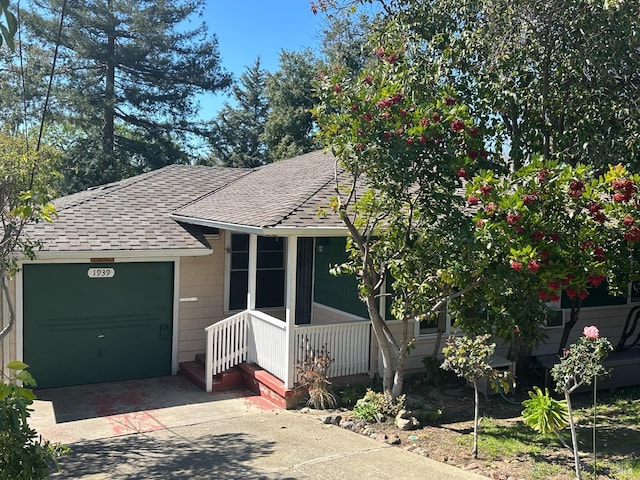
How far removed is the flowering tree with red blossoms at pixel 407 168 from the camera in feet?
22.2

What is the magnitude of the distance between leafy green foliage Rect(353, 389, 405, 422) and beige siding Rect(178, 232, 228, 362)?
3.79 m

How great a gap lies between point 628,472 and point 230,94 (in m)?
31.2

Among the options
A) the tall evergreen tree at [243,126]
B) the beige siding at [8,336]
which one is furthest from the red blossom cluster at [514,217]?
the tall evergreen tree at [243,126]

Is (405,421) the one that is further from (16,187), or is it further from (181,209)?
(181,209)

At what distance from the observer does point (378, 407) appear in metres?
7.71

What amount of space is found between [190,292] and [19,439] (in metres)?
7.04

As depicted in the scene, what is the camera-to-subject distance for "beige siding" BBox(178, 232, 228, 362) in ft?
33.9

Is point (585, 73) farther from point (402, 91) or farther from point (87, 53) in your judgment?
point (87, 53)

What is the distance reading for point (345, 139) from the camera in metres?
7.04

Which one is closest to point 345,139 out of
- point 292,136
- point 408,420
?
point 408,420

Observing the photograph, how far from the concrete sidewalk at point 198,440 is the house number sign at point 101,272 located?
1.86 m

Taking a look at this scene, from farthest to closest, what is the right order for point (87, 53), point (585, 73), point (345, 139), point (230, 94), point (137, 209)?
1. point (230, 94)
2. point (87, 53)
3. point (137, 209)
4. point (585, 73)
5. point (345, 139)

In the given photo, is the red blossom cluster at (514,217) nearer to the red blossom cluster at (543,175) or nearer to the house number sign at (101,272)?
the red blossom cluster at (543,175)

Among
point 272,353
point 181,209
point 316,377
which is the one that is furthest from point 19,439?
point 181,209
